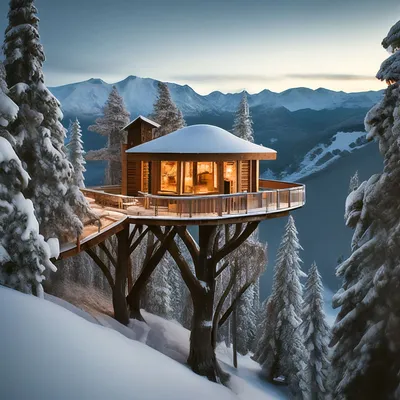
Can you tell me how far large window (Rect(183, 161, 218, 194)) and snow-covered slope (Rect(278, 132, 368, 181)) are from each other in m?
109

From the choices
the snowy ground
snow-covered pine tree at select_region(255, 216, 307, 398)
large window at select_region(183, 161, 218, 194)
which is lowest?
snow-covered pine tree at select_region(255, 216, 307, 398)

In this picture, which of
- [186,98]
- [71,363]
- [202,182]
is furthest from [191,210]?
[186,98]

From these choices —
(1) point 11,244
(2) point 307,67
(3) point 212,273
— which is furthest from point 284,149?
(1) point 11,244

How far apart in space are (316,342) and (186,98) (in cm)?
9356

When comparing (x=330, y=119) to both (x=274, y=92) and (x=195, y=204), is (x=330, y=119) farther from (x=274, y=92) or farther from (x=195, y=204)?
(x=195, y=204)

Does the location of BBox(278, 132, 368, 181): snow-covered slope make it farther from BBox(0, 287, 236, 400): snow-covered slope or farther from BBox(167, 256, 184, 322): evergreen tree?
BBox(0, 287, 236, 400): snow-covered slope

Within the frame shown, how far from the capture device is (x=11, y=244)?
1081 cm

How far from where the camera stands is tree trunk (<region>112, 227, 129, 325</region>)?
2130 centimetres

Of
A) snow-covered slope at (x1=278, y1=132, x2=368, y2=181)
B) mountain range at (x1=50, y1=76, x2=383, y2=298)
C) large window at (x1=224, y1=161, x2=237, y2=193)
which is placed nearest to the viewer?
large window at (x1=224, y1=161, x2=237, y2=193)

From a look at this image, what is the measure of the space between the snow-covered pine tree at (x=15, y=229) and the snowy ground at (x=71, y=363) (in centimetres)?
124

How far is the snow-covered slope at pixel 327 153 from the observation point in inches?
5094

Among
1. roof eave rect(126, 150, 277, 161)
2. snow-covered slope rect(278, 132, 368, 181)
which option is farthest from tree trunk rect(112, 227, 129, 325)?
snow-covered slope rect(278, 132, 368, 181)

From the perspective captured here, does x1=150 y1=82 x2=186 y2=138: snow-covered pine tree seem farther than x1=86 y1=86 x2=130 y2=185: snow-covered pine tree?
No

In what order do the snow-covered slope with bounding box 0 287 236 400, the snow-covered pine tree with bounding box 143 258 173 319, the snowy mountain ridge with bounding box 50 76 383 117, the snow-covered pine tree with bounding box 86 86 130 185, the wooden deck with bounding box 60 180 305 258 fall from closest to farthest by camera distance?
1. the snow-covered slope with bounding box 0 287 236 400
2. the wooden deck with bounding box 60 180 305 258
3. the snow-covered pine tree with bounding box 86 86 130 185
4. the snow-covered pine tree with bounding box 143 258 173 319
5. the snowy mountain ridge with bounding box 50 76 383 117
